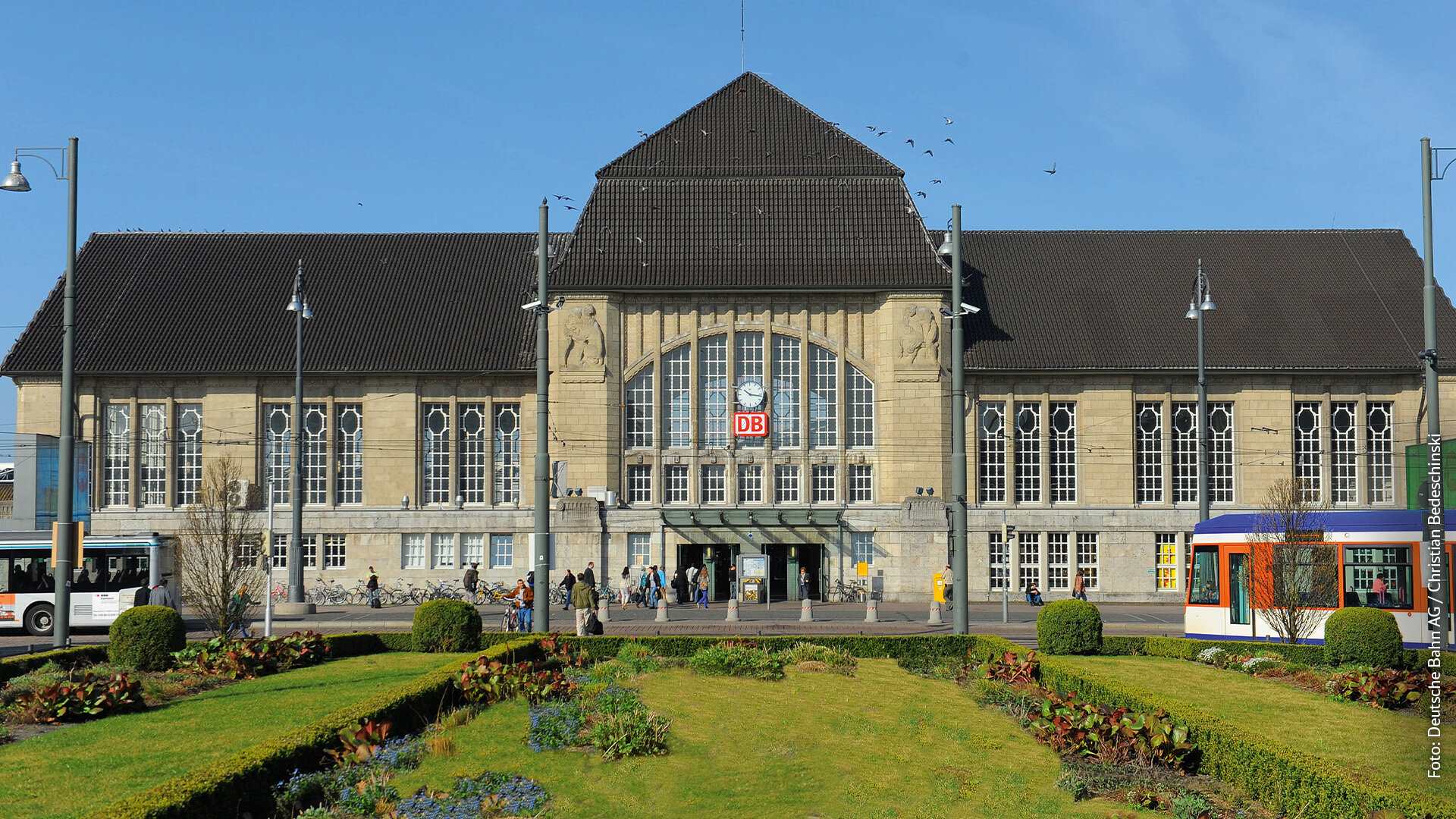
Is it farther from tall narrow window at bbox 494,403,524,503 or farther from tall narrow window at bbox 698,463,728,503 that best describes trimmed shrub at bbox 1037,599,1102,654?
tall narrow window at bbox 494,403,524,503

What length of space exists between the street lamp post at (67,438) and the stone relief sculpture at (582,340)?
24.7m

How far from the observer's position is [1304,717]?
17297 mm

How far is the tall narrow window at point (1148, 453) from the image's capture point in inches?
1964

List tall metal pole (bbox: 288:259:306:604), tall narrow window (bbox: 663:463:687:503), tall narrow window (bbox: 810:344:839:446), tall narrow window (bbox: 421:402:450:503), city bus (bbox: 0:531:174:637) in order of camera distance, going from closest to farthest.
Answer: city bus (bbox: 0:531:174:637) → tall metal pole (bbox: 288:259:306:604) → tall narrow window (bbox: 663:463:687:503) → tall narrow window (bbox: 810:344:839:446) → tall narrow window (bbox: 421:402:450:503)

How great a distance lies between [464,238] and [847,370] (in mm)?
19086

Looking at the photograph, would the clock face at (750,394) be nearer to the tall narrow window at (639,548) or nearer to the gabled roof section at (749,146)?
the tall narrow window at (639,548)

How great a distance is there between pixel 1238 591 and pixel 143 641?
2203 cm

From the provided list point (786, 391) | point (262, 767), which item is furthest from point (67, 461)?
point (786, 391)

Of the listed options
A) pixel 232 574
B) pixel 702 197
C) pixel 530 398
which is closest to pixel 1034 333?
pixel 702 197

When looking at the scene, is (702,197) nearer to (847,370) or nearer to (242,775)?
(847,370)

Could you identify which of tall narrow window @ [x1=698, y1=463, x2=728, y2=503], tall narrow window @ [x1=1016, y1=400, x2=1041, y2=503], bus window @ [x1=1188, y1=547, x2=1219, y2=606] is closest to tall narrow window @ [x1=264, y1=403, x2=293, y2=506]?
tall narrow window @ [x1=698, y1=463, x2=728, y2=503]

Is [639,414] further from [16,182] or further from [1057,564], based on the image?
[16,182]

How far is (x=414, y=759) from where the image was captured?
1370 cm

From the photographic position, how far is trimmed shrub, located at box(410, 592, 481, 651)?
80.4 ft
